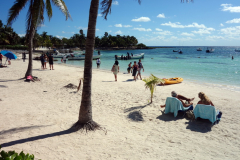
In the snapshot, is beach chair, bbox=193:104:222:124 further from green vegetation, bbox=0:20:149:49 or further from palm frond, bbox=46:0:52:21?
green vegetation, bbox=0:20:149:49

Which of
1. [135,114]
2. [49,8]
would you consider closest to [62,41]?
[49,8]

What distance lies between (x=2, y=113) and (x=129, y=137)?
4.12 metres

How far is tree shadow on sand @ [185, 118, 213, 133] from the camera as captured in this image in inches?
211

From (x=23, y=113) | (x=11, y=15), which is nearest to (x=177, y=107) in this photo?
(x=23, y=113)

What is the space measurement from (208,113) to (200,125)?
46cm

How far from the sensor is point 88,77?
4.55m

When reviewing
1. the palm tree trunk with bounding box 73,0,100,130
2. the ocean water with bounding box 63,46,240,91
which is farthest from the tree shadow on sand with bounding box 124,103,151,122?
the ocean water with bounding box 63,46,240,91

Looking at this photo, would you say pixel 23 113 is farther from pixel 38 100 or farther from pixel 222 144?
pixel 222 144

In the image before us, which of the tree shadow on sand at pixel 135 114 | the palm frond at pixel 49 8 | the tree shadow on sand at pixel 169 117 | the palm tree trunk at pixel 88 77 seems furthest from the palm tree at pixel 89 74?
the palm frond at pixel 49 8

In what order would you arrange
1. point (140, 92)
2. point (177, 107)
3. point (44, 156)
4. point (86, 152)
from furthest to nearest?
point (140, 92) → point (177, 107) → point (86, 152) → point (44, 156)

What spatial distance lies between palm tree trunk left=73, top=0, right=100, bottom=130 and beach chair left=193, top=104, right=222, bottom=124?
10.8 feet

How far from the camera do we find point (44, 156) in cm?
351

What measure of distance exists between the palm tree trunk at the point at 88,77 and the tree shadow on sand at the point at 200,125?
2941mm

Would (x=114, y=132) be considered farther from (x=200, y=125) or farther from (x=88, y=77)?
(x=200, y=125)
